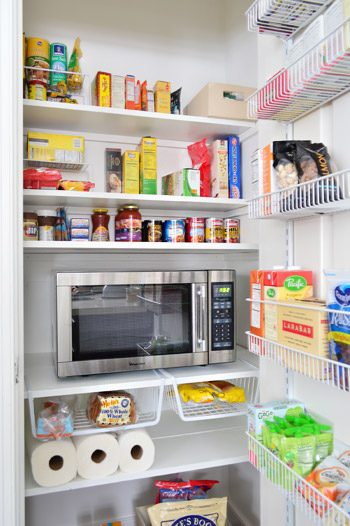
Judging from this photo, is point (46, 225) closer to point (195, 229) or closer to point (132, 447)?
point (195, 229)

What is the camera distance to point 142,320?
1594 millimetres

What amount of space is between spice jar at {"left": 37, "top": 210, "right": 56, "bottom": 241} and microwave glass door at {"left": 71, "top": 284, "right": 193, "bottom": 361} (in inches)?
9.9

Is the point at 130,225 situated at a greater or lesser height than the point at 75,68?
lesser

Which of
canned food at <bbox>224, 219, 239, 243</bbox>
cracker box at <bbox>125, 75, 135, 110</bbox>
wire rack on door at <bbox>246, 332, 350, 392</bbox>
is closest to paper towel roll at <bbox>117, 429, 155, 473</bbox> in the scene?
wire rack on door at <bbox>246, 332, 350, 392</bbox>

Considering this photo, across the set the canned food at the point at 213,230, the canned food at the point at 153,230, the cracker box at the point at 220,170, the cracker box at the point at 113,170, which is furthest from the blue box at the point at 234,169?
the cracker box at the point at 113,170

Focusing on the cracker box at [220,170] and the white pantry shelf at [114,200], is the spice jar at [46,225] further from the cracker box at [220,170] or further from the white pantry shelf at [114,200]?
the cracker box at [220,170]

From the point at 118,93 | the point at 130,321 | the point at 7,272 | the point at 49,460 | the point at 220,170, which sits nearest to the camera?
the point at 7,272

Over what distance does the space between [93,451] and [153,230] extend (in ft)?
2.77

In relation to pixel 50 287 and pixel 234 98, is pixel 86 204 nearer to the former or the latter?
pixel 50 287

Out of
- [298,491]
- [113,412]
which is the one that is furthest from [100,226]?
[298,491]

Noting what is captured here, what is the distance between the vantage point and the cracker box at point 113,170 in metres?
1.73

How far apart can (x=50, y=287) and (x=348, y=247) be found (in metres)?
1.30

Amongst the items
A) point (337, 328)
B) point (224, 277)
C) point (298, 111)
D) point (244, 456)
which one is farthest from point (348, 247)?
point (244, 456)

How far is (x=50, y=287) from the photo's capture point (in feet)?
6.15
